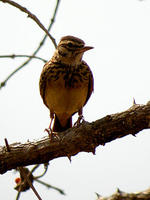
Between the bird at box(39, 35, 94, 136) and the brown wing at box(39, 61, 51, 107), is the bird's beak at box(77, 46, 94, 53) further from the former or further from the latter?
the brown wing at box(39, 61, 51, 107)

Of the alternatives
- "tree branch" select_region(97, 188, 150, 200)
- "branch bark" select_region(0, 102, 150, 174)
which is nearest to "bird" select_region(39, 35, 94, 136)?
"branch bark" select_region(0, 102, 150, 174)

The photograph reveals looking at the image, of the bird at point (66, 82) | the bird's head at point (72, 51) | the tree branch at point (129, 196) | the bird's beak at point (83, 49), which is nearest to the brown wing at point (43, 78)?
the bird at point (66, 82)

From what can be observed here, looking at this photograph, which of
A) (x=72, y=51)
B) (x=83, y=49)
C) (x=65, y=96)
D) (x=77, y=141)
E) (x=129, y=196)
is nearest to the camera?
(x=129, y=196)

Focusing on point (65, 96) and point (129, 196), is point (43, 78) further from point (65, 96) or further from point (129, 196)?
point (129, 196)

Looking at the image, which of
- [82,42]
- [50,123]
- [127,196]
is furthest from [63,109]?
[127,196]

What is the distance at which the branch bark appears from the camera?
4.23 m

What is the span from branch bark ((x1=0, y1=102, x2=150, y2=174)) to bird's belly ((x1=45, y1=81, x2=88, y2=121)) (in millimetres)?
1078

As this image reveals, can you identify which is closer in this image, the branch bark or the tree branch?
the tree branch

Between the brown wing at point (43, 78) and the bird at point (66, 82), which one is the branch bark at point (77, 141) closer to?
the bird at point (66, 82)

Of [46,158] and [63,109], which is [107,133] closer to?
[46,158]

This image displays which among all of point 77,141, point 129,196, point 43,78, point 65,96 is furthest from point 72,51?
point 129,196

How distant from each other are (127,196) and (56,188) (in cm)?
248

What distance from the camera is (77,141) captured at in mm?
4430

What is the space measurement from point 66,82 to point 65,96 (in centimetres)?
18
